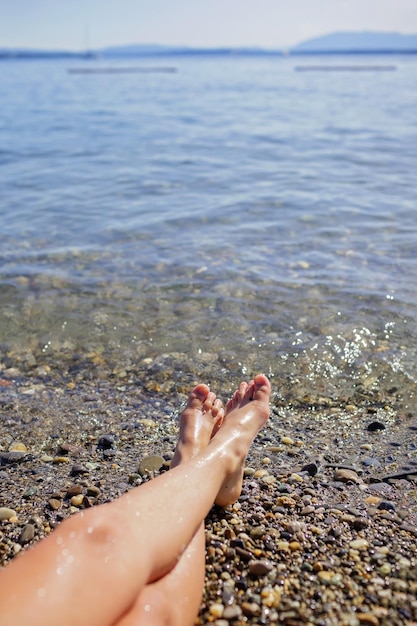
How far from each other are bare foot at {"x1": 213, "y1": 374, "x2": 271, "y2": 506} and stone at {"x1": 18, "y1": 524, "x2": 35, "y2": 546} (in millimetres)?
966

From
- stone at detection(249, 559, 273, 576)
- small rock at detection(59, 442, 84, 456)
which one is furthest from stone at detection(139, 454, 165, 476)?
stone at detection(249, 559, 273, 576)

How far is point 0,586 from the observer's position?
191 cm

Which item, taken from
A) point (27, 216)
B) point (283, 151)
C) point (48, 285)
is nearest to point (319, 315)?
point (48, 285)

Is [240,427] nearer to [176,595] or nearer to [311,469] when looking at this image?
Answer: [311,469]

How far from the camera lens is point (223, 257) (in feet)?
24.4

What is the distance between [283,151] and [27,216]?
7.69 metres

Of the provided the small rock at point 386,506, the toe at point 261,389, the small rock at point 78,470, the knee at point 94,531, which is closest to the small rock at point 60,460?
the small rock at point 78,470

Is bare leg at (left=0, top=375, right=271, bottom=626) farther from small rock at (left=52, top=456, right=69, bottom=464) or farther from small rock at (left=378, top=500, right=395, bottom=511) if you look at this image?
small rock at (left=52, top=456, right=69, bottom=464)

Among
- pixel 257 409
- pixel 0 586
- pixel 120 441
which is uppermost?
pixel 0 586

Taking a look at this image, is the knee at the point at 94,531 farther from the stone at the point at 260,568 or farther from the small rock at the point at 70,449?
the small rock at the point at 70,449

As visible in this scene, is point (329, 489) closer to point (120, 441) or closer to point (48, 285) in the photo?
point (120, 441)

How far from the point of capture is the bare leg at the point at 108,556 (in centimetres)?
192

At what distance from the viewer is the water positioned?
531 centimetres

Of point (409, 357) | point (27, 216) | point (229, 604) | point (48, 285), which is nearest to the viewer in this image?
point (229, 604)
